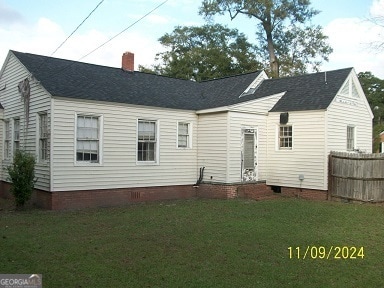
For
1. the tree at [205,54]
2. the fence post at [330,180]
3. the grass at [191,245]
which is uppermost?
the tree at [205,54]

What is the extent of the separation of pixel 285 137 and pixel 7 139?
1181 centimetres

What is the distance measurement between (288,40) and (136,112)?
1133 inches

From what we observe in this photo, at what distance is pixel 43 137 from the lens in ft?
43.7

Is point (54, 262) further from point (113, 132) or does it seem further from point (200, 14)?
point (200, 14)

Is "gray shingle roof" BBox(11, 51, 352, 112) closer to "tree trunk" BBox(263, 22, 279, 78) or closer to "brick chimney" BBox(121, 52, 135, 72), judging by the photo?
"brick chimney" BBox(121, 52, 135, 72)

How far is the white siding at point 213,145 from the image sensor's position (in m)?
15.4

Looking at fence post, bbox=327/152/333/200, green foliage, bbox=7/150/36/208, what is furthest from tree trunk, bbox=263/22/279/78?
green foliage, bbox=7/150/36/208

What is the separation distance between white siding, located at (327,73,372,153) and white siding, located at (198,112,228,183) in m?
4.16

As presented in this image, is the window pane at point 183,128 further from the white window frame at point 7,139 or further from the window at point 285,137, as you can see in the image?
the white window frame at point 7,139

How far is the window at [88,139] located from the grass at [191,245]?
2.01m

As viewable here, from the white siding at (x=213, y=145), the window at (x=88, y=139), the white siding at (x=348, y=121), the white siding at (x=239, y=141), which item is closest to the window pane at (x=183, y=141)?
the white siding at (x=213, y=145)

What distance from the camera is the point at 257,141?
1634 centimetres

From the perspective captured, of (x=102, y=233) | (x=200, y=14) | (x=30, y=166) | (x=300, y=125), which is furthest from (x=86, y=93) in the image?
(x=200, y=14)

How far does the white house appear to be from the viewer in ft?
42.7
